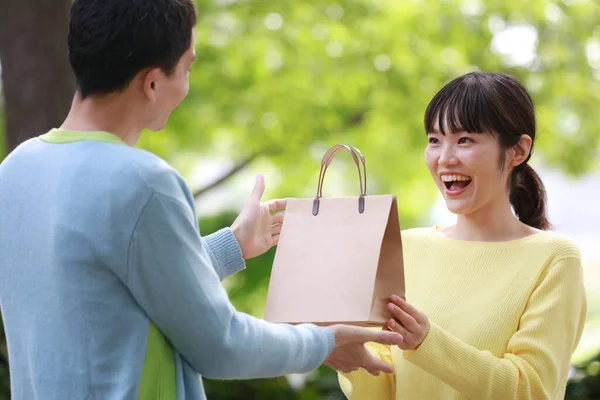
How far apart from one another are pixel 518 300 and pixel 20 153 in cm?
137

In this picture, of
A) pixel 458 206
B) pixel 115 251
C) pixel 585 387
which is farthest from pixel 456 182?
pixel 585 387

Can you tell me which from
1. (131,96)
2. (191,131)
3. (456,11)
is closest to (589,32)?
(456,11)

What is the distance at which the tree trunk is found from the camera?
5.47 m

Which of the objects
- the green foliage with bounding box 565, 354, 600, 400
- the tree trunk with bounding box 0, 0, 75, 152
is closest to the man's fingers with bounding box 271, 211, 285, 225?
the green foliage with bounding box 565, 354, 600, 400

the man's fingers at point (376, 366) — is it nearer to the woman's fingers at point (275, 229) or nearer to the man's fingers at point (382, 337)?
the man's fingers at point (382, 337)

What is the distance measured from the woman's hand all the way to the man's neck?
0.85m

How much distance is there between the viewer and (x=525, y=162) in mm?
2752

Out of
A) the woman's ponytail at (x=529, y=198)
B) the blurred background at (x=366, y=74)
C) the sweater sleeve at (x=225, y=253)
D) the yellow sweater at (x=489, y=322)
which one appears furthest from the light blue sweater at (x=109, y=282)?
the blurred background at (x=366, y=74)

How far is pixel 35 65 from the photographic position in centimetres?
549

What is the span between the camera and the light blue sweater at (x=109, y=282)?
1.74m

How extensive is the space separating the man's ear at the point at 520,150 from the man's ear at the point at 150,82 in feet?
3.87

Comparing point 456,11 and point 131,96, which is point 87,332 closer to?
point 131,96

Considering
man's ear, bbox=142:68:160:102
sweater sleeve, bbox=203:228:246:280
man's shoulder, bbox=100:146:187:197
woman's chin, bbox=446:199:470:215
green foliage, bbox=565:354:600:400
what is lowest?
green foliage, bbox=565:354:600:400

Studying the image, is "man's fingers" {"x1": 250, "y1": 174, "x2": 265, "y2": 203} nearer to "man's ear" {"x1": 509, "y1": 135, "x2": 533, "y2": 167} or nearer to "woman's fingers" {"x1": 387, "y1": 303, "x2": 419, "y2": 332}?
"woman's fingers" {"x1": 387, "y1": 303, "x2": 419, "y2": 332}
